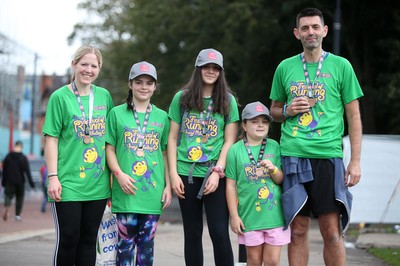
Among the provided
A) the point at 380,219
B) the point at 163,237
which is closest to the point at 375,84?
the point at 380,219

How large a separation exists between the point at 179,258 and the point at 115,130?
4463mm

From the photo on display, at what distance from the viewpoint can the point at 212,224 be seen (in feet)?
22.3

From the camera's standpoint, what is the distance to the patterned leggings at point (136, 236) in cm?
675

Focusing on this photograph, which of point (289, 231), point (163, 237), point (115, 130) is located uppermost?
point (115, 130)

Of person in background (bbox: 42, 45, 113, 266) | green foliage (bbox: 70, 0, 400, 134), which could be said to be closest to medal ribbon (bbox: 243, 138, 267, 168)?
person in background (bbox: 42, 45, 113, 266)

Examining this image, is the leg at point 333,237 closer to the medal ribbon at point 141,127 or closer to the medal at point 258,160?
the medal at point 258,160

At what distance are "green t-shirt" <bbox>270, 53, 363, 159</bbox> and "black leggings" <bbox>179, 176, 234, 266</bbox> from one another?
2.36 ft

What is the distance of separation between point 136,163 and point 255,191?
996 mm

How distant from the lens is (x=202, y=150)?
22.2 feet

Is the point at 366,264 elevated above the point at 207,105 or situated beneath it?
situated beneath

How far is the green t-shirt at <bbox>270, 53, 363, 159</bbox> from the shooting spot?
6363 millimetres

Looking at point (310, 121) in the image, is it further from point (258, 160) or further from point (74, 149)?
point (74, 149)

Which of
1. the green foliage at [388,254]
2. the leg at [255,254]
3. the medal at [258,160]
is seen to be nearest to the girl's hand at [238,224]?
the leg at [255,254]

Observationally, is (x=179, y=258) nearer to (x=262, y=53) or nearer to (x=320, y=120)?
(x=320, y=120)
